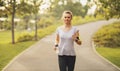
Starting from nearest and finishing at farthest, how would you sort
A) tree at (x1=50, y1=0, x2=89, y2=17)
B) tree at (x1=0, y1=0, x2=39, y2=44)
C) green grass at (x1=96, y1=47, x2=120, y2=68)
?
green grass at (x1=96, y1=47, x2=120, y2=68), tree at (x1=0, y1=0, x2=39, y2=44), tree at (x1=50, y1=0, x2=89, y2=17)

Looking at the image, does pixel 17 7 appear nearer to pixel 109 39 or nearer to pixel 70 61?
pixel 109 39

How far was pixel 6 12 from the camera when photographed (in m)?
28.3

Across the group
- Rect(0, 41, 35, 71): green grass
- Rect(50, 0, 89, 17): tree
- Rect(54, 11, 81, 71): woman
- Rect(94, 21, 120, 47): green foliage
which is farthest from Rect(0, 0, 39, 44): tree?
Rect(50, 0, 89, 17): tree

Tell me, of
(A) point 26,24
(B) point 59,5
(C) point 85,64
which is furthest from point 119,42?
(B) point 59,5

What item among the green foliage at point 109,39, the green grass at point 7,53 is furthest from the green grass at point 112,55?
the green grass at point 7,53

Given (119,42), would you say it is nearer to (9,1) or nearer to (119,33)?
(119,33)

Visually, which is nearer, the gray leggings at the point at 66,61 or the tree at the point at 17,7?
the gray leggings at the point at 66,61

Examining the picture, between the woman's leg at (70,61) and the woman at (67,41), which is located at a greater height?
the woman at (67,41)

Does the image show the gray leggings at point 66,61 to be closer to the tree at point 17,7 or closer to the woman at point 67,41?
the woman at point 67,41

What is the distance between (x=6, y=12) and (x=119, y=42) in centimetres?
1023

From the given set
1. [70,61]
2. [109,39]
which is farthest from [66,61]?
[109,39]

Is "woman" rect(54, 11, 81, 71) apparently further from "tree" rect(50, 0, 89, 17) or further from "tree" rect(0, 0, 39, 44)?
"tree" rect(50, 0, 89, 17)

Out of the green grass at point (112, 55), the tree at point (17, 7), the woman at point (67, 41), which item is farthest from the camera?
the tree at point (17, 7)

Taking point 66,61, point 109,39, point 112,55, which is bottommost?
point 112,55
